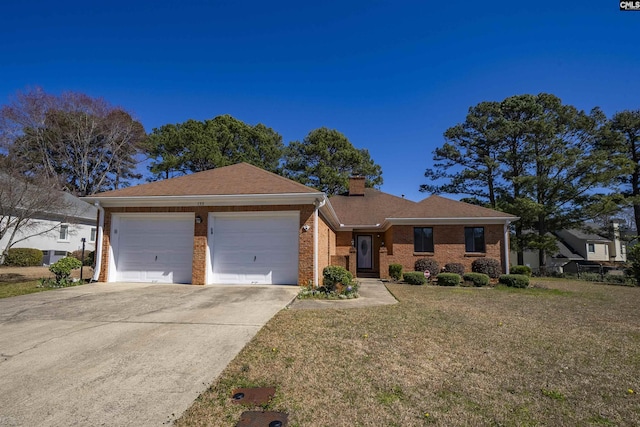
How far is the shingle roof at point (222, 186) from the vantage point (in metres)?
11.4

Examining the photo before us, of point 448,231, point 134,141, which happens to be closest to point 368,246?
point 448,231

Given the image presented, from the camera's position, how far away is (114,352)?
4.55 m

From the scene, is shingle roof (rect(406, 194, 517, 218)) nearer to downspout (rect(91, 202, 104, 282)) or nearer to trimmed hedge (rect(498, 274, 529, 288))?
trimmed hedge (rect(498, 274, 529, 288))

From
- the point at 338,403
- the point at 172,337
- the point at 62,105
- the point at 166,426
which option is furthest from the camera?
the point at 62,105

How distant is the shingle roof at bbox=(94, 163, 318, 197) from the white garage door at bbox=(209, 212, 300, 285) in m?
0.83

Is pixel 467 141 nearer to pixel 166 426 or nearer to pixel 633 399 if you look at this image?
Result: pixel 633 399

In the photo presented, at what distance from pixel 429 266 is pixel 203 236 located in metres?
10.7

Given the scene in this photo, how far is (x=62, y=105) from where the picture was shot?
3047 cm

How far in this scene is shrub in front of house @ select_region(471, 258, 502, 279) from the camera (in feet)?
52.6

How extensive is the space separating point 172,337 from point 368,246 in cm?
1614

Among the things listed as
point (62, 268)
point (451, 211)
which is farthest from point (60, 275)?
point (451, 211)

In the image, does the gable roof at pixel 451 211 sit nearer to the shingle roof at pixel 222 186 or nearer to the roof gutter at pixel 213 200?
the shingle roof at pixel 222 186

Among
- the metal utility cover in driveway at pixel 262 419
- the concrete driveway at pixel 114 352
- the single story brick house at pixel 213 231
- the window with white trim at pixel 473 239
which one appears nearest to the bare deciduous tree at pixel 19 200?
the single story brick house at pixel 213 231

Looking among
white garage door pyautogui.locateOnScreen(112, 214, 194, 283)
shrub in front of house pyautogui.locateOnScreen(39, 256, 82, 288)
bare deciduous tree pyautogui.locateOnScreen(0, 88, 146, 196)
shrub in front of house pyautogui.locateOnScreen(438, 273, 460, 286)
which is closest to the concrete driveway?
shrub in front of house pyautogui.locateOnScreen(39, 256, 82, 288)
